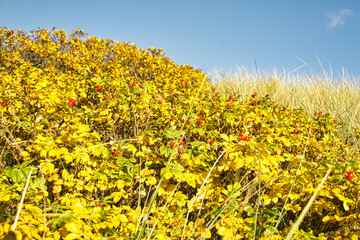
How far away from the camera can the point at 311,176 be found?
4.91 feet

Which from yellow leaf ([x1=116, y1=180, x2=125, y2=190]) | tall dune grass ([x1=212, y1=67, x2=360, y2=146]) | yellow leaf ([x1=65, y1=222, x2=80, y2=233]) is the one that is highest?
tall dune grass ([x1=212, y1=67, x2=360, y2=146])

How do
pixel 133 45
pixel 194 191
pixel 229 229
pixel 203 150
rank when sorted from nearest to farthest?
pixel 229 229
pixel 203 150
pixel 194 191
pixel 133 45

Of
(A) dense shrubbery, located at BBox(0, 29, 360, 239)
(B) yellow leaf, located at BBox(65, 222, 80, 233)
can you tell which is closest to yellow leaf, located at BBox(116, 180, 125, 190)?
(A) dense shrubbery, located at BBox(0, 29, 360, 239)

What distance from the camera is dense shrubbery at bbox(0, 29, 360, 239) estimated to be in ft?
3.96

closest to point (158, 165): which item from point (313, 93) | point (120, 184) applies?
point (120, 184)

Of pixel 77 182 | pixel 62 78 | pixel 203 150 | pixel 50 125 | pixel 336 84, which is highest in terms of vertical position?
pixel 336 84

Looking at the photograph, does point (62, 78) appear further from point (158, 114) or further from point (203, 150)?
point (203, 150)

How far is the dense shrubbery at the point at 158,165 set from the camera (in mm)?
1207

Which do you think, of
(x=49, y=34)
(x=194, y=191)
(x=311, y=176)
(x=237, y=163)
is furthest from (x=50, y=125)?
(x=49, y=34)

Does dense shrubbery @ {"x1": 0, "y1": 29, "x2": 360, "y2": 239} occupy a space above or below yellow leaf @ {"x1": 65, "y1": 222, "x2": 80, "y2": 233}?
above

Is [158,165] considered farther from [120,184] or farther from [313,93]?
[313,93]

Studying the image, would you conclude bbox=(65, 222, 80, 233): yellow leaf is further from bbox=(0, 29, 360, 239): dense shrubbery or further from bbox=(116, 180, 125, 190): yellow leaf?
bbox=(116, 180, 125, 190): yellow leaf

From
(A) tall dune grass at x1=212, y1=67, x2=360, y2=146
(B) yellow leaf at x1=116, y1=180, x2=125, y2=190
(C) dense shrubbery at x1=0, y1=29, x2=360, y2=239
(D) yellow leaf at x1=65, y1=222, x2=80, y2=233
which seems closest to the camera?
(D) yellow leaf at x1=65, y1=222, x2=80, y2=233

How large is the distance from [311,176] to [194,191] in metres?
0.96
